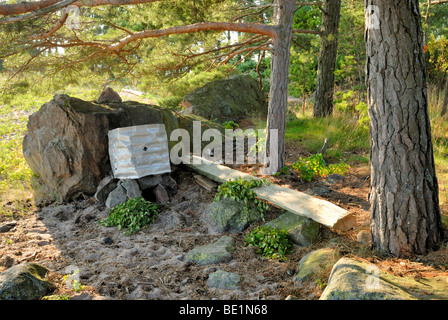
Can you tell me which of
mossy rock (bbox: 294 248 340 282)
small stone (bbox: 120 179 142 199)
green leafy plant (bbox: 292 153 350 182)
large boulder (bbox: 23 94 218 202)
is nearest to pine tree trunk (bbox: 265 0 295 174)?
green leafy plant (bbox: 292 153 350 182)

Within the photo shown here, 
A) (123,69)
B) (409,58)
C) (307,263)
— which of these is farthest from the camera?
(123,69)

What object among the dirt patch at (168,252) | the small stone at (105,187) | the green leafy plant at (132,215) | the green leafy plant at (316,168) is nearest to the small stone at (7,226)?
the dirt patch at (168,252)

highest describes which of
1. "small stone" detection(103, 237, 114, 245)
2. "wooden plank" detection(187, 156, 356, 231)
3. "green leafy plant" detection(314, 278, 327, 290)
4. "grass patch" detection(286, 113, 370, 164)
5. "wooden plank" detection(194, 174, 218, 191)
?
"grass patch" detection(286, 113, 370, 164)

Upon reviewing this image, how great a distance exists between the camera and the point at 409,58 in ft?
10.2

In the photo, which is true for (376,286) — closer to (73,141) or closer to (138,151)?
(138,151)

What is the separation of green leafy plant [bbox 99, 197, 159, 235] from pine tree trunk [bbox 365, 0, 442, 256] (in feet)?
10.4

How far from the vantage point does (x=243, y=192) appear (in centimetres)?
485

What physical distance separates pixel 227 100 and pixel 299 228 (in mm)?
7017

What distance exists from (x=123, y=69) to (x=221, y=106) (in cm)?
398

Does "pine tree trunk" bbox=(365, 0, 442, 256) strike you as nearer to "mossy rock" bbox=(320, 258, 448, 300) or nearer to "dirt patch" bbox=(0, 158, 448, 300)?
"dirt patch" bbox=(0, 158, 448, 300)

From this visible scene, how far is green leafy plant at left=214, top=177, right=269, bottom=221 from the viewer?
479cm
